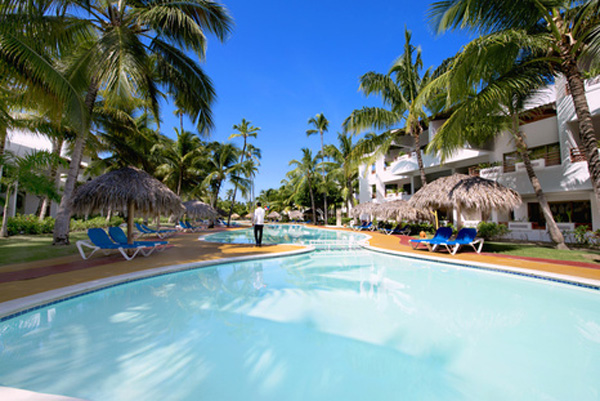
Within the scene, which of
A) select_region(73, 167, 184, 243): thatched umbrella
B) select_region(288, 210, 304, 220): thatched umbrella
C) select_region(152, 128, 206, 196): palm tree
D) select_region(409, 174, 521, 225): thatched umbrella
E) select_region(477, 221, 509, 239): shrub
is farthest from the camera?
select_region(288, 210, 304, 220): thatched umbrella

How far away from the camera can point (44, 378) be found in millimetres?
2559

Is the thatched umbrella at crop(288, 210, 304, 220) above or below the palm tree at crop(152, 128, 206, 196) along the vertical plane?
below

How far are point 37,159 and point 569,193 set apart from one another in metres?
21.6

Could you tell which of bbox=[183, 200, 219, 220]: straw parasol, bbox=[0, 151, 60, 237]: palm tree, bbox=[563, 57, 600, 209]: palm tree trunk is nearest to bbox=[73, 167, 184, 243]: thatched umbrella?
bbox=[0, 151, 60, 237]: palm tree

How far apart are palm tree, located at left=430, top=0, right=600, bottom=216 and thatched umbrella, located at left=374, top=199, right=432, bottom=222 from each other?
825 centimetres

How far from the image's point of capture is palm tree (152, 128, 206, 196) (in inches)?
828

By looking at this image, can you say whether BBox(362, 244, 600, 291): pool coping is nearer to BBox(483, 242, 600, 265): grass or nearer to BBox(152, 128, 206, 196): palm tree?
BBox(483, 242, 600, 265): grass

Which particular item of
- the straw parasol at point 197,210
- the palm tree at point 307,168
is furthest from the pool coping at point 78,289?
the palm tree at point 307,168

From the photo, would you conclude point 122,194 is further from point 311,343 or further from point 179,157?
point 179,157

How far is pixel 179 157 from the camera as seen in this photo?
71.7 ft

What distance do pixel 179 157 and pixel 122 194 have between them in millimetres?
14421

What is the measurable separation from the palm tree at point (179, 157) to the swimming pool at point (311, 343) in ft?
57.6

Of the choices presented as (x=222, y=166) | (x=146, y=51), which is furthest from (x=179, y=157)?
(x=146, y=51)

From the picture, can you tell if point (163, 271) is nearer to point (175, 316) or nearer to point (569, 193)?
point (175, 316)
